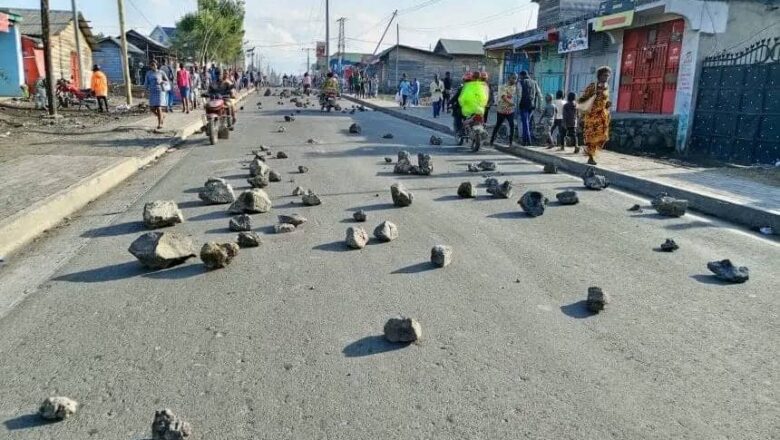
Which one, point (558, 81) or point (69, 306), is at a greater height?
point (558, 81)

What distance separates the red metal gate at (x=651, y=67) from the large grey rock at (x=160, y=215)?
586 inches

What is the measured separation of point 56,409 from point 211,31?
4827cm

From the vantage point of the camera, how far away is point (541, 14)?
36.6 m

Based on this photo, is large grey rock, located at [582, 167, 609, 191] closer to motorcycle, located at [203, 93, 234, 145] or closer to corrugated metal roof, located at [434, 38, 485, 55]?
motorcycle, located at [203, 93, 234, 145]

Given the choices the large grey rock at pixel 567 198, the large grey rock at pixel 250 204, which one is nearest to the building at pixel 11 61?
the large grey rock at pixel 250 204

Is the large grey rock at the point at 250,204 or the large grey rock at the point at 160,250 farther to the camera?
the large grey rock at the point at 250,204

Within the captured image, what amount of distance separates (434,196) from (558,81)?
19436 millimetres

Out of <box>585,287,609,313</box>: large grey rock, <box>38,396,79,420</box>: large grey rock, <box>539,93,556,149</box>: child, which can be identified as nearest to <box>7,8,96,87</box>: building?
<box>539,93,556,149</box>: child

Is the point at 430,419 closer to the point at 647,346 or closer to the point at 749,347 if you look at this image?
the point at 647,346

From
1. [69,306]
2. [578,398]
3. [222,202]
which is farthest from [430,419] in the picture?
[222,202]

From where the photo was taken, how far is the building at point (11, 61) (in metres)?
26.7

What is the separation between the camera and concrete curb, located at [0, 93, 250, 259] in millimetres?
5875

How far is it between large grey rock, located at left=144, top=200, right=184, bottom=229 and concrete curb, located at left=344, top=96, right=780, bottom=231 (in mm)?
6437

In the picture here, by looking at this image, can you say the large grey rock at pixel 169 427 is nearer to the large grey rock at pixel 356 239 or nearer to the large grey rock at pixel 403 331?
→ the large grey rock at pixel 403 331
